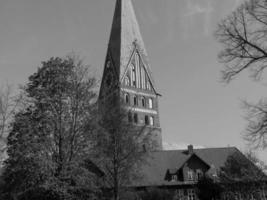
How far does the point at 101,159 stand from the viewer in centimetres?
2298

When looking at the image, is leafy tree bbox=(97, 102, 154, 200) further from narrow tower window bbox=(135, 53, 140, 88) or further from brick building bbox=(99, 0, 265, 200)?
narrow tower window bbox=(135, 53, 140, 88)

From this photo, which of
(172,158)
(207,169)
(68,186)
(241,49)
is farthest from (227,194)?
(241,49)

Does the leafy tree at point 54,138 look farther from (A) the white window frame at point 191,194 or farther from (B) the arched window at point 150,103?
(B) the arched window at point 150,103

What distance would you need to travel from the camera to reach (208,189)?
35312 millimetres

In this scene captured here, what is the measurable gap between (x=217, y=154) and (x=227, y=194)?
42.7 ft

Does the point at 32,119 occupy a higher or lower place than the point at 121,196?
higher

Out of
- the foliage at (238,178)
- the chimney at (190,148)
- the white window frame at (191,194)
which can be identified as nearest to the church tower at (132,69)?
the chimney at (190,148)

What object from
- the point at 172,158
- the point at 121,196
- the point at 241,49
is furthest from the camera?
the point at 172,158

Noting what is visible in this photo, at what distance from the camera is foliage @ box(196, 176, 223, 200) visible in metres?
35.1

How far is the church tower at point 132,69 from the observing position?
180 feet

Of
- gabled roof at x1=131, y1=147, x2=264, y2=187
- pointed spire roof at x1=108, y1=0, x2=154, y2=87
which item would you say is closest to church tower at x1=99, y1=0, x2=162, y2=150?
pointed spire roof at x1=108, y1=0, x2=154, y2=87

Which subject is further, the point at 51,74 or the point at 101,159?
the point at 101,159

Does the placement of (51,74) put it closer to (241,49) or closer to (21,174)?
(21,174)

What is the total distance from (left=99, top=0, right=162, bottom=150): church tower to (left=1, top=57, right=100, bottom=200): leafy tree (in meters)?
32.9
